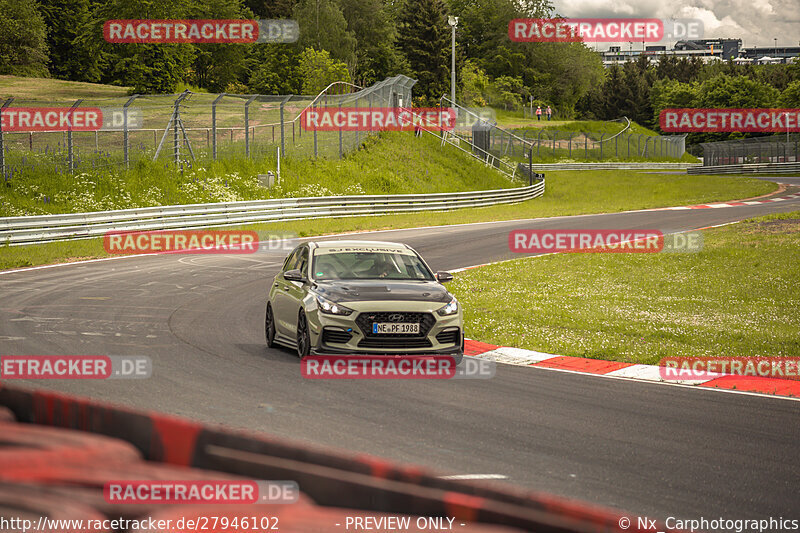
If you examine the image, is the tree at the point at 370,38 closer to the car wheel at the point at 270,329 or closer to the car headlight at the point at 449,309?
the car wheel at the point at 270,329

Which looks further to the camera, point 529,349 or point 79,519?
point 529,349

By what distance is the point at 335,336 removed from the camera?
11.0 m

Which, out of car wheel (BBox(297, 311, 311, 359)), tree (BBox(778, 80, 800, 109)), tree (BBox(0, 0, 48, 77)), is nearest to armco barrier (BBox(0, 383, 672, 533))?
car wheel (BBox(297, 311, 311, 359))

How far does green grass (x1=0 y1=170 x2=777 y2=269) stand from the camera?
25203 mm

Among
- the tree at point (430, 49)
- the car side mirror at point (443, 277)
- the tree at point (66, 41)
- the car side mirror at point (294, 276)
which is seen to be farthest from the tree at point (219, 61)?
the car side mirror at point (443, 277)

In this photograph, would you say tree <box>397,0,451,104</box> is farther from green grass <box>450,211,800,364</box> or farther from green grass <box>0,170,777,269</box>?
green grass <box>450,211,800,364</box>

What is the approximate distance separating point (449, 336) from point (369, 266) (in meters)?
2.11

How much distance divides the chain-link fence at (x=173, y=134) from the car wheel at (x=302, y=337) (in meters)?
19.8

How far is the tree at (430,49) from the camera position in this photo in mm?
114562

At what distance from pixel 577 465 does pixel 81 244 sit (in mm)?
22472

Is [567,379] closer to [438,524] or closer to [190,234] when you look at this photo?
[438,524]

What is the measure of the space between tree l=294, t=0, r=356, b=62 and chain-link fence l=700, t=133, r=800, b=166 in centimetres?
5413

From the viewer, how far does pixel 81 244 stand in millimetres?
26672

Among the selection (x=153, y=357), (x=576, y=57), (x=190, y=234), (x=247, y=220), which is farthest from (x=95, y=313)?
(x=576, y=57)
